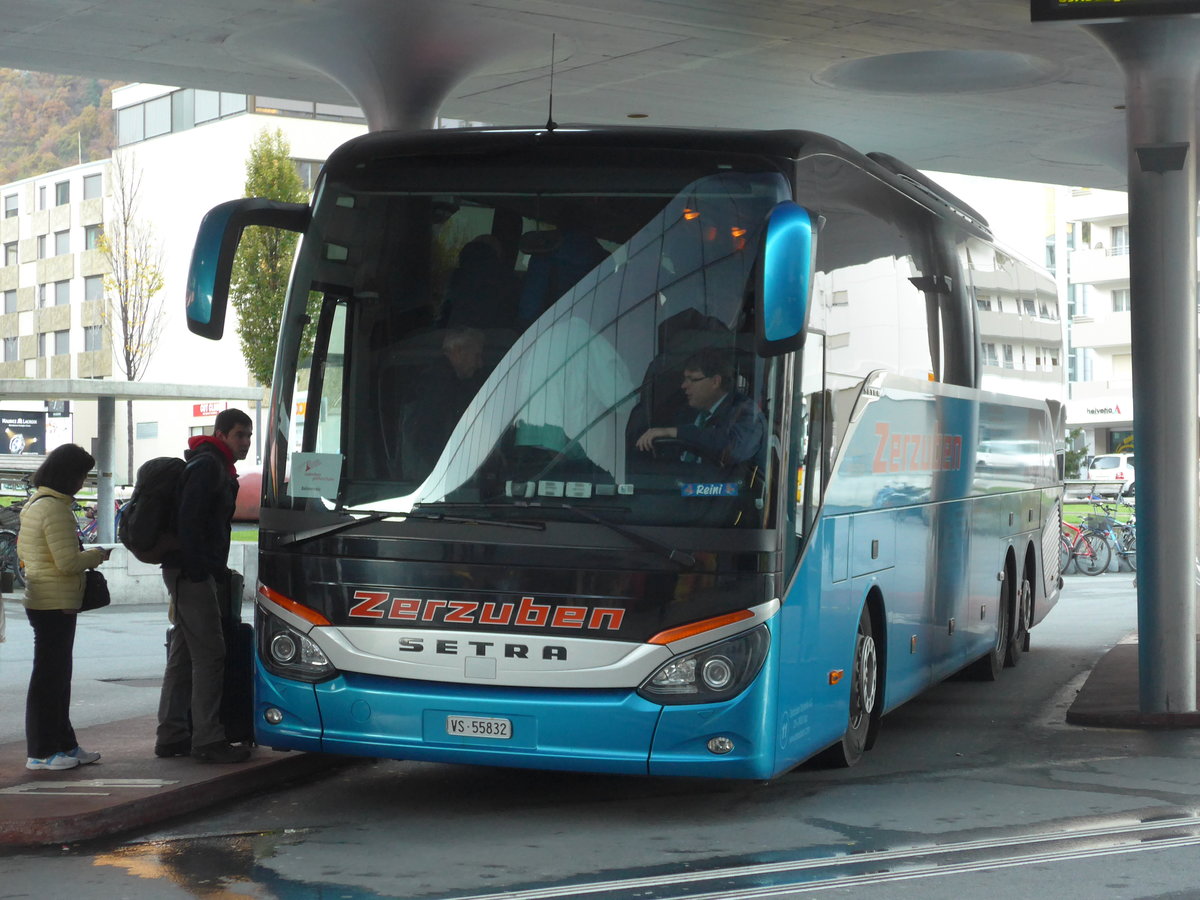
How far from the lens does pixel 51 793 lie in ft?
26.9

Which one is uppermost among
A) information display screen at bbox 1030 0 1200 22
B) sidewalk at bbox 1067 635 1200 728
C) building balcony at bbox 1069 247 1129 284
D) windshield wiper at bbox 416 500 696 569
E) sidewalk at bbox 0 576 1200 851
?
building balcony at bbox 1069 247 1129 284

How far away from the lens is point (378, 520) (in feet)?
25.6

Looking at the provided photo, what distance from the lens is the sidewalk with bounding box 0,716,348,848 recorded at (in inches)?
297

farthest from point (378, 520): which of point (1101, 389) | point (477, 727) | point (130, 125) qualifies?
point (1101, 389)

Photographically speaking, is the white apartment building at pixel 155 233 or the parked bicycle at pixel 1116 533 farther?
the white apartment building at pixel 155 233

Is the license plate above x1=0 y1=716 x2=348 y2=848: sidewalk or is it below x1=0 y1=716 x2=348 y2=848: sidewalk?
above

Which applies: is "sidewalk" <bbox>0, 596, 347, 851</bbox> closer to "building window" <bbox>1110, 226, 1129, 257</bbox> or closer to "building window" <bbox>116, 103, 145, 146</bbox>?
"building window" <bbox>116, 103, 145, 146</bbox>

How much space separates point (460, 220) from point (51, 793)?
3402mm

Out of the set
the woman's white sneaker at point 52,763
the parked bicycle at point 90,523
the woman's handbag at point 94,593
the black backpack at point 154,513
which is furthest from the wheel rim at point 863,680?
the parked bicycle at point 90,523

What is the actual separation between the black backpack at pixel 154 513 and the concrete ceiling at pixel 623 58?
4.71m

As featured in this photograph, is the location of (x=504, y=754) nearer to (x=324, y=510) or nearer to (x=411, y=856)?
(x=411, y=856)

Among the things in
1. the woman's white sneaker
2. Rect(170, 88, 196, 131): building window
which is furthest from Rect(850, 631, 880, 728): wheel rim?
Rect(170, 88, 196, 131): building window

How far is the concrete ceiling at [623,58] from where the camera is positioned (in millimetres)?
12570

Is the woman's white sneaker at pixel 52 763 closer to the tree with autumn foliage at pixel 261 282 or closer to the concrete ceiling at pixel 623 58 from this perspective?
the concrete ceiling at pixel 623 58
